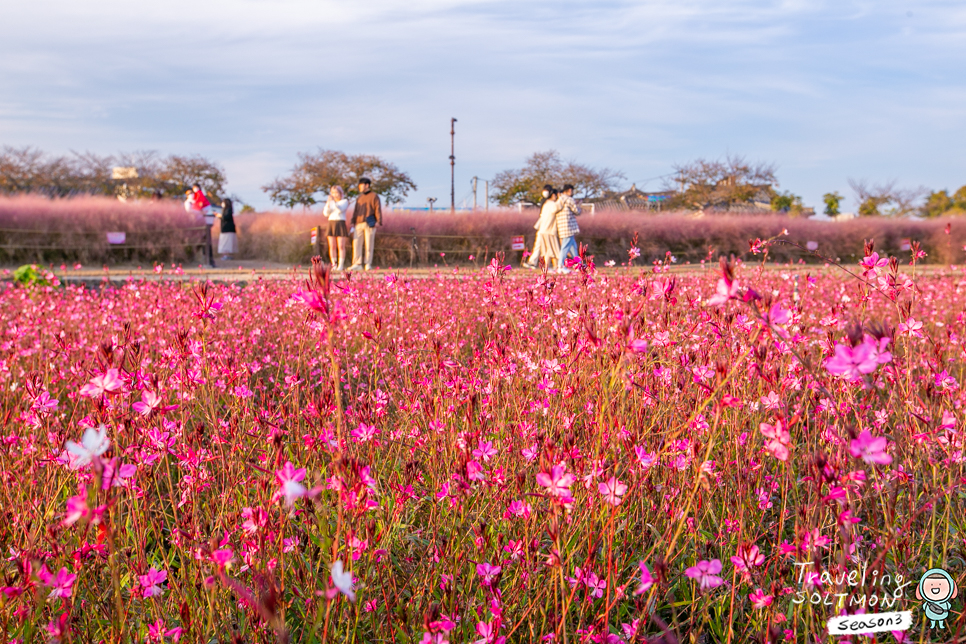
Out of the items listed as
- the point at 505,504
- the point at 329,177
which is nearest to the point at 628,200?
the point at 329,177

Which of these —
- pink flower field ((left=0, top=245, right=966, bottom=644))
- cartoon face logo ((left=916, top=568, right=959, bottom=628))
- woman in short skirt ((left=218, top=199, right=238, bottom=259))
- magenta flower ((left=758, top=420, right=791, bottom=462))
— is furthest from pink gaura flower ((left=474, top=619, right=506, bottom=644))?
woman in short skirt ((left=218, top=199, right=238, bottom=259))

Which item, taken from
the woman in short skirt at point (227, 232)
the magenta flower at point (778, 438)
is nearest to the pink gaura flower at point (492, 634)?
the magenta flower at point (778, 438)

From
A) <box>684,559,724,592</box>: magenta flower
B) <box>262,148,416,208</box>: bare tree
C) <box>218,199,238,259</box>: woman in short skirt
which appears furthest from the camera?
<box>262,148,416,208</box>: bare tree

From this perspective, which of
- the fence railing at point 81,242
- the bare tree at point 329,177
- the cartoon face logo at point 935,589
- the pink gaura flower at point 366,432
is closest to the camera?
the cartoon face logo at point 935,589

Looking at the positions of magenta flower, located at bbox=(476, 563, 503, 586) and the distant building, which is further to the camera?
the distant building

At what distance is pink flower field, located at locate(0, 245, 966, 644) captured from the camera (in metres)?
1.12

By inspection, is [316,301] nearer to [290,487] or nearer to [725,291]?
[290,487]

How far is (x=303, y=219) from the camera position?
1720 centimetres

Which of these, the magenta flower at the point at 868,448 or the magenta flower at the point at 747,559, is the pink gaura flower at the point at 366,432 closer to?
the magenta flower at the point at 747,559

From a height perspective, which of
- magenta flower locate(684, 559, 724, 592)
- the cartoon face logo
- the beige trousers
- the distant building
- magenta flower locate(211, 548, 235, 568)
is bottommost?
the cartoon face logo

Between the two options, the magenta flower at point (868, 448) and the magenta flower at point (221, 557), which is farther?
the magenta flower at point (221, 557)

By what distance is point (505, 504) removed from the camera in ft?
6.04

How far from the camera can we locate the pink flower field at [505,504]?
1119 millimetres

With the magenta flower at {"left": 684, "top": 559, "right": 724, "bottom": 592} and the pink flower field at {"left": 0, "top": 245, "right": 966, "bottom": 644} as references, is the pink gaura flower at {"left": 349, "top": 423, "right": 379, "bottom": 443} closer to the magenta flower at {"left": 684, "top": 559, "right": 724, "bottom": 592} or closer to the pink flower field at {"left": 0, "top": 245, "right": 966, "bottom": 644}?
the pink flower field at {"left": 0, "top": 245, "right": 966, "bottom": 644}
